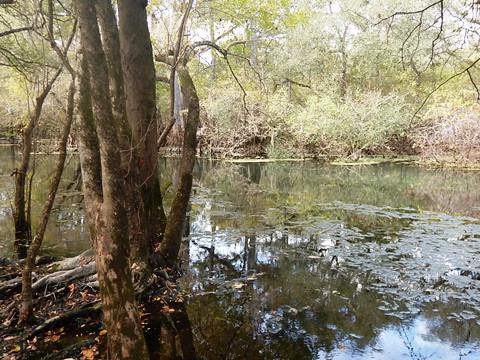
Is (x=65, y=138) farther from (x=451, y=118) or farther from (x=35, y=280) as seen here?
(x=451, y=118)

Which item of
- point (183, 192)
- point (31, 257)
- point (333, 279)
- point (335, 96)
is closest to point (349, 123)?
point (335, 96)

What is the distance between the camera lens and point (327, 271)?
674 centimetres

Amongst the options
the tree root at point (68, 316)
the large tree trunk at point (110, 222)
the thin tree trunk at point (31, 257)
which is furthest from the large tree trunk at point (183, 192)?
the large tree trunk at point (110, 222)

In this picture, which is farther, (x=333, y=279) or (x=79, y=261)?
(x=333, y=279)

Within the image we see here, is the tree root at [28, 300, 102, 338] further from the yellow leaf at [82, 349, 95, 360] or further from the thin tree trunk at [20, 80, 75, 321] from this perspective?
the yellow leaf at [82, 349, 95, 360]

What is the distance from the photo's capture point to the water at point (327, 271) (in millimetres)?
4582

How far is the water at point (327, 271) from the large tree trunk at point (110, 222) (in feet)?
4.72

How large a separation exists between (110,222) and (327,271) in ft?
15.5

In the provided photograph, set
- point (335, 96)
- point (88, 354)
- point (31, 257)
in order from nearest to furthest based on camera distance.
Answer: point (88, 354) < point (31, 257) < point (335, 96)

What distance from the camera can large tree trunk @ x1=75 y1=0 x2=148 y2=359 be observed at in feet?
9.21

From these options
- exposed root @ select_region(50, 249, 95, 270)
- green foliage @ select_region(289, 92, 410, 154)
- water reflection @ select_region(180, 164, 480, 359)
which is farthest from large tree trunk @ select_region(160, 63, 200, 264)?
green foliage @ select_region(289, 92, 410, 154)

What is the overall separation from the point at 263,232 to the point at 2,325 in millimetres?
5733

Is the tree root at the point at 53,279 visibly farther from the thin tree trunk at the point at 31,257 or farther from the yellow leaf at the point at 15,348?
the yellow leaf at the point at 15,348

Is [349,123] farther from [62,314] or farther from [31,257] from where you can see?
[31,257]
